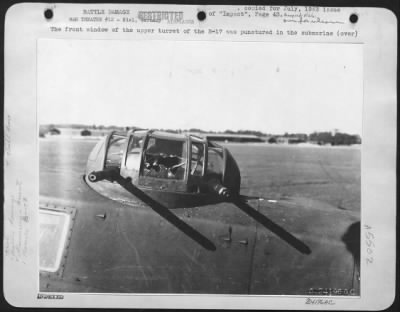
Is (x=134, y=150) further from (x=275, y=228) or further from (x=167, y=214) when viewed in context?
(x=275, y=228)

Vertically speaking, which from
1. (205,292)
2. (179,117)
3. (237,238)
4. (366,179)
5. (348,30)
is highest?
(348,30)

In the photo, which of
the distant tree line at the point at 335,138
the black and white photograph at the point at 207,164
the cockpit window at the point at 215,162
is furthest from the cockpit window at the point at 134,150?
the distant tree line at the point at 335,138

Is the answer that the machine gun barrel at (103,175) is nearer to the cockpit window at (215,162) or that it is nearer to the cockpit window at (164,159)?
the cockpit window at (164,159)

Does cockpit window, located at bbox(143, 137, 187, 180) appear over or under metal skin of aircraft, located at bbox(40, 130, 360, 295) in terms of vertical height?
over

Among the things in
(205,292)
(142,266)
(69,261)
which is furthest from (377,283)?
(69,261)

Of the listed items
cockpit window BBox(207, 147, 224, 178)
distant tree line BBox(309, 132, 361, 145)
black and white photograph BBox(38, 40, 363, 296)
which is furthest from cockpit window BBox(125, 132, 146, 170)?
distant tree line BBox(309, 132, 361, 145)

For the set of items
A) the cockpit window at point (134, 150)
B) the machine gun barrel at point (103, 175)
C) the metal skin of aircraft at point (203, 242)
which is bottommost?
the metal skin of aircraft at point (203, 242)

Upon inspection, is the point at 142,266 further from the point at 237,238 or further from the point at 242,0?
the point at 242,0

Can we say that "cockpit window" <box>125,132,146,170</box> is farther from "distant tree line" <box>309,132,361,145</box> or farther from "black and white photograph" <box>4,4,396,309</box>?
"distant tree line" <box>309,132,361,145</box>
